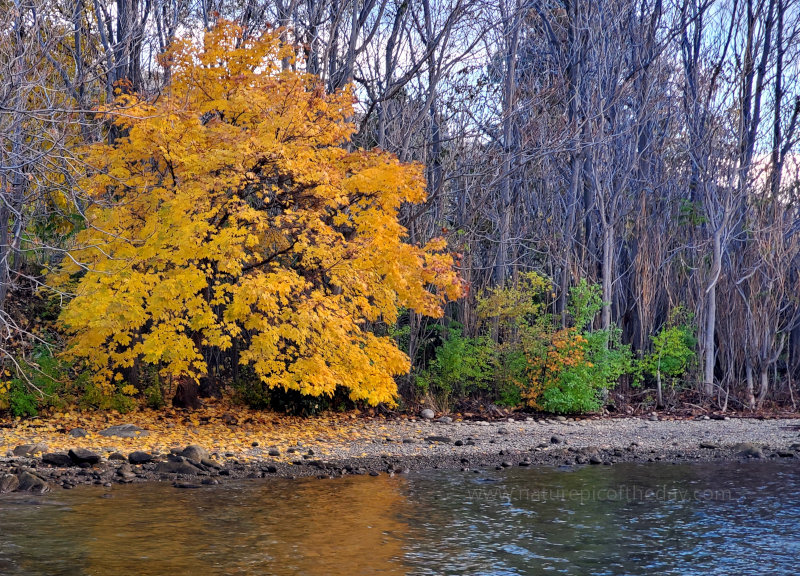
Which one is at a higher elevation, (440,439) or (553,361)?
(553,361)

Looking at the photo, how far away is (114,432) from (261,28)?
1007cm

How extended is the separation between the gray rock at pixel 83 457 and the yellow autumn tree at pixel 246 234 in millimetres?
1879

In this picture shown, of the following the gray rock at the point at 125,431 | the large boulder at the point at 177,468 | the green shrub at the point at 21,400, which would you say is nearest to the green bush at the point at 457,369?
the gray rock at the point at 125,431

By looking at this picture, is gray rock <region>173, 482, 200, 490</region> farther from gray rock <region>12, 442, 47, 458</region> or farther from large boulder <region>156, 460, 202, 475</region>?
gray rock <region>12, 442, 47, 458</region>

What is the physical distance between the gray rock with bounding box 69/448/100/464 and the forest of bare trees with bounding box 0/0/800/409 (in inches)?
258

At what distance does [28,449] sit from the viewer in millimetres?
11352

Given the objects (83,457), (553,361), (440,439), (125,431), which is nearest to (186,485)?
(83,457)

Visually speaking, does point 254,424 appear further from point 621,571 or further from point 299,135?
point 621,571

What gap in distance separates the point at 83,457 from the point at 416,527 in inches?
193

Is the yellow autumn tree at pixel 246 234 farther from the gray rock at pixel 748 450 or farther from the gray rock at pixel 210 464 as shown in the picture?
the gray rock at pixel 748 450

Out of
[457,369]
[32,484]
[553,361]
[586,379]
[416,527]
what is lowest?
[416,527]

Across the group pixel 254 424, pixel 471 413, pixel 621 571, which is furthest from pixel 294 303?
pixel 621 571

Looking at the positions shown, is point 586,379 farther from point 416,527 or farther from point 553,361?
point 416,527

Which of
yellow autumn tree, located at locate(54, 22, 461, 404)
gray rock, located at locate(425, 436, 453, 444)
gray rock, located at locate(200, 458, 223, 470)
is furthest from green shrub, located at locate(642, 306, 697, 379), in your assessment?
gray rock, located at locate(200, 458, 223, 470)
